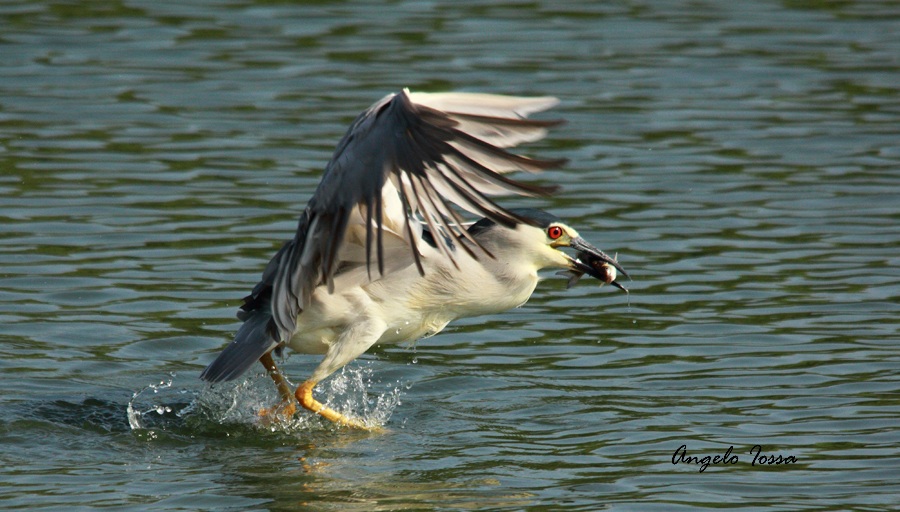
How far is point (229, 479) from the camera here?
629 centimetres

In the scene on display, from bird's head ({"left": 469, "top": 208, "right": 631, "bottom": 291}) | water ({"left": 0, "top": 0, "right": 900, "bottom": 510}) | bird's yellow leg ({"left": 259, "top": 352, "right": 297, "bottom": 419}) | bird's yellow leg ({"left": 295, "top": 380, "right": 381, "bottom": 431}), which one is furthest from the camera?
bird's yellow leg ({"left": 259, "top": 352, "right": 297, "bottom": 419})

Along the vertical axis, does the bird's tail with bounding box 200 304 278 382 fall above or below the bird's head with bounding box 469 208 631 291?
below

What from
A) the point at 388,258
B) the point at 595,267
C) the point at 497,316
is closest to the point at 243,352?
the point at 388,258

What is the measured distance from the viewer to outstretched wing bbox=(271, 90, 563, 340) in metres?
5.83

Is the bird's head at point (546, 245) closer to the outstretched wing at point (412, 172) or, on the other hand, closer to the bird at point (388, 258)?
the bird at point (388, 258)

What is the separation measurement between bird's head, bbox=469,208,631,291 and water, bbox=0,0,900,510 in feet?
2.26

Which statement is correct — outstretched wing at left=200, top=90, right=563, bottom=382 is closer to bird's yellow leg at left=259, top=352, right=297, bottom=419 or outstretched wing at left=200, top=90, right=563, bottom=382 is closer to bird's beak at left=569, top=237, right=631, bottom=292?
bird's yellow leg at left=259, top=352, right=297, bottom=419

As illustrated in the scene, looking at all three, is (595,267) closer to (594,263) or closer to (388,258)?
(594,263)

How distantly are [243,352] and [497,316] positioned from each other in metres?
2.33

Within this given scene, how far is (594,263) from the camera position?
23.6 feet

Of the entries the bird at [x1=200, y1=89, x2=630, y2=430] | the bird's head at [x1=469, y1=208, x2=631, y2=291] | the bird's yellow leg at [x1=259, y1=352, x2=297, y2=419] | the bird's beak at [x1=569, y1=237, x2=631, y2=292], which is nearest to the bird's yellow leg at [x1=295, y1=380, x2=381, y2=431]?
the bird at [x1=200, y1=89, x2=630, y2=430]

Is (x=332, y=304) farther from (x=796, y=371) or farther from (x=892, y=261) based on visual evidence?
(x=892, y=261)

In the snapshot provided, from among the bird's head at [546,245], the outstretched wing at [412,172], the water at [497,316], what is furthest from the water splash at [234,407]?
the bird's head at [546,245]

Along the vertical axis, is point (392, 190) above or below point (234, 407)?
above
